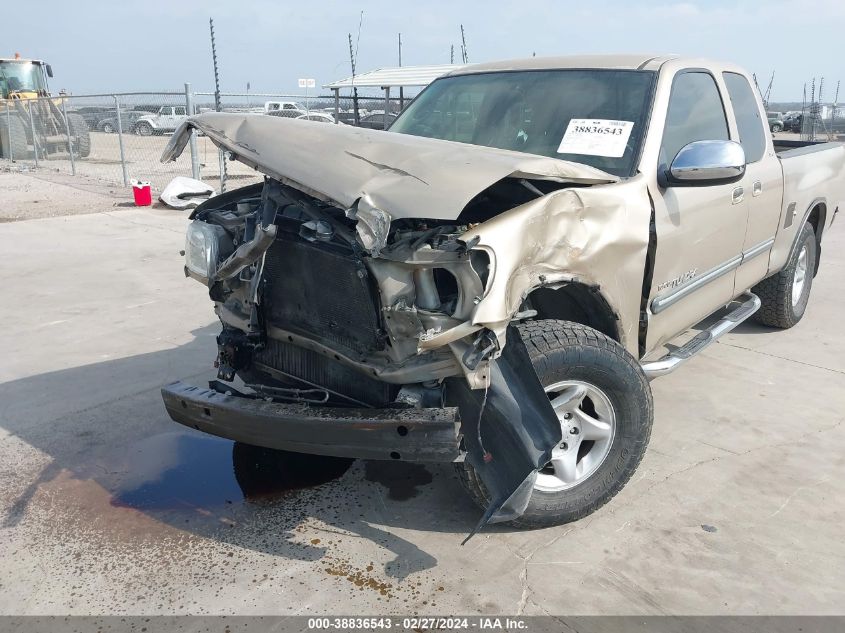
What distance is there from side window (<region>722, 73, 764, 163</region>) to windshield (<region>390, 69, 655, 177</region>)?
1.06 meters

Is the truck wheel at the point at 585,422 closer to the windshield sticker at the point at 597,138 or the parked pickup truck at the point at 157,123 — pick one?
the windshield sticker at the point at 597,138

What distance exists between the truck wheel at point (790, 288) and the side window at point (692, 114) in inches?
69.5

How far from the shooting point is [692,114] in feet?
13.4

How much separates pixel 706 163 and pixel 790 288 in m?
2.84

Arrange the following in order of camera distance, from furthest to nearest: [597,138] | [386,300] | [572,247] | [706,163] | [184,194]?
1. [184,194]
2. [597,138]
3. [706,163]
4. [572,247]
5. [386,300]

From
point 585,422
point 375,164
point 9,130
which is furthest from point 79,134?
point 585,422

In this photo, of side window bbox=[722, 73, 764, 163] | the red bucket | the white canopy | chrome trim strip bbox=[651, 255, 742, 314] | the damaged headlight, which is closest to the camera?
the damaged headlight

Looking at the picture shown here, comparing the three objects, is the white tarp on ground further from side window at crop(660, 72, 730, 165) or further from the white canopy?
side window at crop(660, 72, 730, 165)

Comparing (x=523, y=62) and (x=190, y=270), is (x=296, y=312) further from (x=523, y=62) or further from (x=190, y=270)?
(x=523, y=62)

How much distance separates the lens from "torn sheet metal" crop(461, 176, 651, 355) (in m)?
2.58

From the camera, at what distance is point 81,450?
3.94 metres

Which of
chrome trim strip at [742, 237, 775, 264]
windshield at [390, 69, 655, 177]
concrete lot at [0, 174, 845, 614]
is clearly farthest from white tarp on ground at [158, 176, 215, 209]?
chrome trim strip at [742, 237, 775, 264]

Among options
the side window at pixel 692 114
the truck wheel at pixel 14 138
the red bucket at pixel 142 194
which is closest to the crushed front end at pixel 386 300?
the side window at pixel 692 114

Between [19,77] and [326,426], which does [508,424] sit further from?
[19,77]
